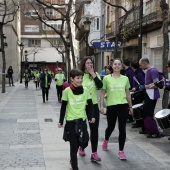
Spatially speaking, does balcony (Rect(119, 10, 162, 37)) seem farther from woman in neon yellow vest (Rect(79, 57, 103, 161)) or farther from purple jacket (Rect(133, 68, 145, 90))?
woman in neon yellow vest (Rect(79, 57, 103, 161))

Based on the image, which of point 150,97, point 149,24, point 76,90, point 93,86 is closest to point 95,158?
point 93,86

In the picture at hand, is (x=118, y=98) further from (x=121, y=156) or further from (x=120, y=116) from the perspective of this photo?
(x=121, y=156)

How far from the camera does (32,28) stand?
83.2 meters


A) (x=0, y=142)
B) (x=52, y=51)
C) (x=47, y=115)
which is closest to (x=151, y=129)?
(x=0, y=142)

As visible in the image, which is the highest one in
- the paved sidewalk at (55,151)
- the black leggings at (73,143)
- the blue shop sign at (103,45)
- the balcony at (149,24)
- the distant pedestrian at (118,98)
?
the balcony at (149,24)

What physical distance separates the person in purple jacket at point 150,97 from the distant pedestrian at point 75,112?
2999 mm

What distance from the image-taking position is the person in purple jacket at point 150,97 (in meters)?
8.65

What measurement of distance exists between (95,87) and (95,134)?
83 cm

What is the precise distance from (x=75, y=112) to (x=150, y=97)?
327 centimetres

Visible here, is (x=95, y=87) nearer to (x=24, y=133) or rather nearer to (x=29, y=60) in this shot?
(x=24, y=133)

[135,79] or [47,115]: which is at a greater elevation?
[135,79]

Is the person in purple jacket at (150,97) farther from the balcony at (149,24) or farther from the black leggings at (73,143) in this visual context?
the balcony at (149,24)

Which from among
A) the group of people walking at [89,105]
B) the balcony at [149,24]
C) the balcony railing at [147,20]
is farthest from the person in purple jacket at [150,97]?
the balcony at [149,24]

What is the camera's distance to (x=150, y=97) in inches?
345
